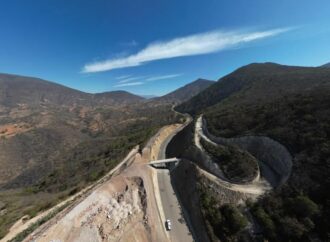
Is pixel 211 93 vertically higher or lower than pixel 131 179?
higher

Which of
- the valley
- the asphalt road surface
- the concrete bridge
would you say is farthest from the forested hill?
the concrete bridge

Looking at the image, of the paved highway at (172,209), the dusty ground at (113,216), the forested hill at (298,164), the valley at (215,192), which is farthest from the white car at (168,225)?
the forested hill at (298,164)

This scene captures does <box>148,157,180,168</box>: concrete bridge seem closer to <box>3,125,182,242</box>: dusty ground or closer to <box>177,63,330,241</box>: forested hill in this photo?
<box>3,125,182,242</box>: dusty ground

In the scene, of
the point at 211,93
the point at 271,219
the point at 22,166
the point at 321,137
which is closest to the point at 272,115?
the point at 321,137

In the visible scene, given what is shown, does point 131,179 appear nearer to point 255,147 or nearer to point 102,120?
point 255,147

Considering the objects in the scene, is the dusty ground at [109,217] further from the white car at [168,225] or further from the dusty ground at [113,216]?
the white car at [168,225]

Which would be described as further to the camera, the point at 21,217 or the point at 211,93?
the point at 211,93
